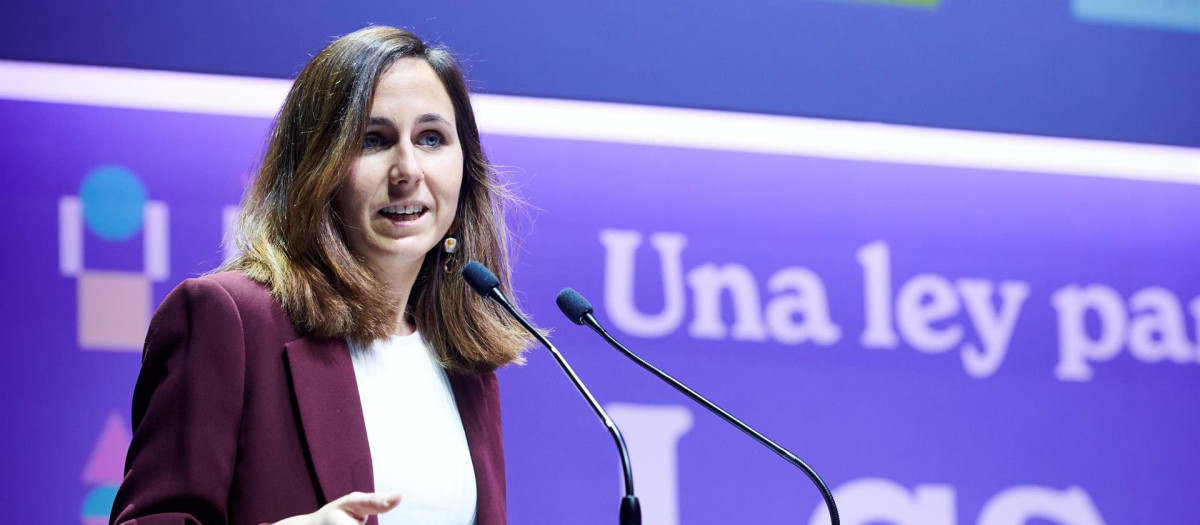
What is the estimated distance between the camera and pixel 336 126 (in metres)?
1.74

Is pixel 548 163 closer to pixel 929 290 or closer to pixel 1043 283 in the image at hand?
pixel 929 290

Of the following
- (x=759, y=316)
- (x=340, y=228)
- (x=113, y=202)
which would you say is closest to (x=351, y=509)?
(x=340, y=228)

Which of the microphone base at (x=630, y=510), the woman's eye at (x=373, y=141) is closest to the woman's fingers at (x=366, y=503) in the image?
the microphone base at (x=630, y=510)

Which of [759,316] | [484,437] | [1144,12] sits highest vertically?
[1144,12]

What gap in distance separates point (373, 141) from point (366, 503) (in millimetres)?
697

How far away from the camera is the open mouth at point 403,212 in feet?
5.78

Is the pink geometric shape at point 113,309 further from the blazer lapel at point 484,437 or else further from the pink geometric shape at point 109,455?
the blazer lapel at point 484,437

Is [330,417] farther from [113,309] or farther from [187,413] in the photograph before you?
[113,309]

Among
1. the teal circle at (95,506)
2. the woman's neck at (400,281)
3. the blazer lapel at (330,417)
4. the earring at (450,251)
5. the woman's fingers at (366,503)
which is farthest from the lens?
the teal circle at (95,506)

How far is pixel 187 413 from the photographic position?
4.81 feet

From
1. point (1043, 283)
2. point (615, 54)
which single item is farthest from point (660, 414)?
point (1043, 283)

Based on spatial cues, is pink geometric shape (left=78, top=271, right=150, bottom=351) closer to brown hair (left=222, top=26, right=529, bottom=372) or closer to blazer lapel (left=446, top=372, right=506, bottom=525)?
brown hair (left=222, top=26, right=529, bottom=372)

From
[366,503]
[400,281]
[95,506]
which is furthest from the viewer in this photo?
[95,506]

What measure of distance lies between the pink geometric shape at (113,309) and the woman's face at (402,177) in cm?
105
